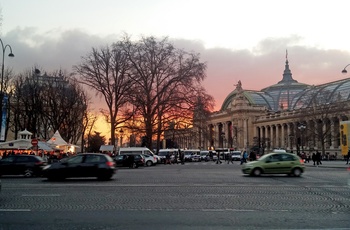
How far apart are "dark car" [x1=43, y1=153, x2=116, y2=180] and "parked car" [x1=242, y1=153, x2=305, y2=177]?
9.71m

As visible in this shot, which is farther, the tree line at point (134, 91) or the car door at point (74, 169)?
the tree line at point (134, 91)

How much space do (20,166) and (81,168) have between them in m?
6.49

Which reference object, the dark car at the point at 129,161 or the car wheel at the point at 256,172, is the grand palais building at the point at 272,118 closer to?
the dark car at the point at 129,161

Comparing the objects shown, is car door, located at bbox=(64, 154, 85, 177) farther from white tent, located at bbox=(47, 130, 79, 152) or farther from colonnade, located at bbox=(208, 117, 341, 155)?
colonnade, located at bbox=(208, 117, 341, 155)

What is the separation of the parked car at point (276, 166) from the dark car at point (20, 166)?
1409cm

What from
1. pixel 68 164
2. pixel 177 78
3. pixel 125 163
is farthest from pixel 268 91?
pixel 68 164

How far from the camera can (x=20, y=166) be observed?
26453mm

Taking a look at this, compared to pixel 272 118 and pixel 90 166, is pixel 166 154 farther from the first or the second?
pixel 272 118

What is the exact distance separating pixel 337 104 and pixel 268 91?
8222cm

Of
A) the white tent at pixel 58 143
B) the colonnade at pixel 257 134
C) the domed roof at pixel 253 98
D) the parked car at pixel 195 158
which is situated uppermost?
the domed roof at pixel 253 98

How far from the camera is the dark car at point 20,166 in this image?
26.4m

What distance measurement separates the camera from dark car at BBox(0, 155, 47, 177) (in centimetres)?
2641

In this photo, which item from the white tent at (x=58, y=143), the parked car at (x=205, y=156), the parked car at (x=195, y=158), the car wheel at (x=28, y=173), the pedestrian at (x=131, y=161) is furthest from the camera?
the parked car at (x=205, y=156)

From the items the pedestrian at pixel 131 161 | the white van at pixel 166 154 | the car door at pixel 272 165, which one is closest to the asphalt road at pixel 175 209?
the car door at pixel 272 165
